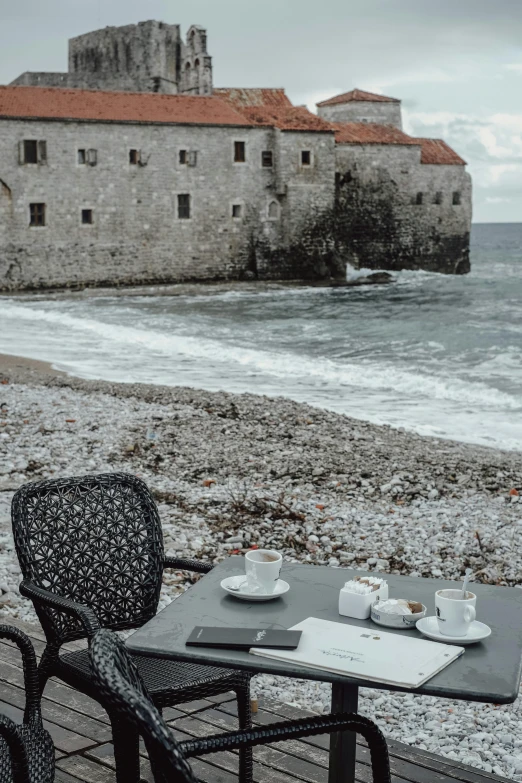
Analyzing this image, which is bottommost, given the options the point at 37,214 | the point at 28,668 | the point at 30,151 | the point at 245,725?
the point at 245,725

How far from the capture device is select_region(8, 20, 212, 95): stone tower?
38594 mm

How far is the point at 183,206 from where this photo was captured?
112 feet

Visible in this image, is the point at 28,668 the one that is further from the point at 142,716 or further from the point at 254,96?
the point at 254,96

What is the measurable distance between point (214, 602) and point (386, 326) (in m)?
23.1

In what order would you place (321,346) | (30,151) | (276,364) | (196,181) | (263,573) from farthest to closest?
(196,181)
(30,151)
(321,346)
(276,364)
(263,573)

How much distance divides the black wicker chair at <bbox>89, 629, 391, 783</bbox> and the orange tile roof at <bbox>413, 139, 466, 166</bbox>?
4083 cm

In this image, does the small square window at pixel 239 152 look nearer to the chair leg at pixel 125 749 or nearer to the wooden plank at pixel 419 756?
the wooden plank at pixel 419 756

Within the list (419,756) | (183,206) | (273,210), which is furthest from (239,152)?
(419,756)

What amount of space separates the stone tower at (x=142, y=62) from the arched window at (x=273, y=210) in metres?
6.18

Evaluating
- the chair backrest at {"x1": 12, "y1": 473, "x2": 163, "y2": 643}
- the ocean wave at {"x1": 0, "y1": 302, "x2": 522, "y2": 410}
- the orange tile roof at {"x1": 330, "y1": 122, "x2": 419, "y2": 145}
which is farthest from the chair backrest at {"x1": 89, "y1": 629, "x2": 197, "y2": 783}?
the orange tile roof at {"x1": 330, "y1": 122, "x2": 419, "y2": 145}

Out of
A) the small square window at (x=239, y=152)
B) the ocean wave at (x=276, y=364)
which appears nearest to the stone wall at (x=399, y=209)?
the small square window at (x=239, y=152)

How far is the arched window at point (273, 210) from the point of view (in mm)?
35844

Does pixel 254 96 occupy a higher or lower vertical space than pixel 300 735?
higher

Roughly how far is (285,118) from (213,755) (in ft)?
113
